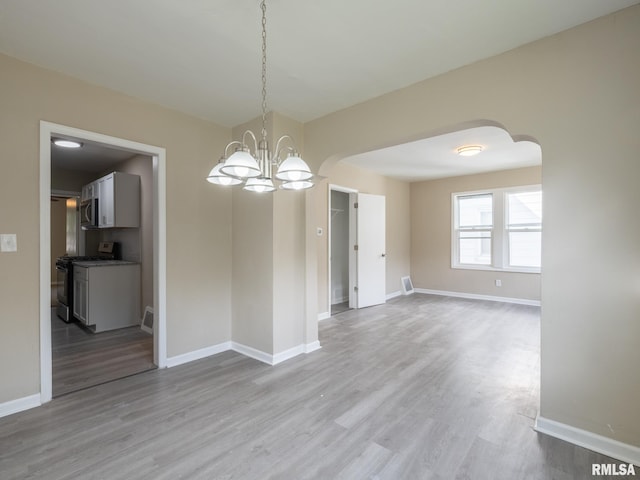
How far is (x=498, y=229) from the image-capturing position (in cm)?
606

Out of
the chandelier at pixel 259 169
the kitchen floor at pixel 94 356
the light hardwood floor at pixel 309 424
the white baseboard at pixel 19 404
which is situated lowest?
the light hardwood floor at pixel 309 424

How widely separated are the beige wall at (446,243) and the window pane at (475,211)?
225 mm

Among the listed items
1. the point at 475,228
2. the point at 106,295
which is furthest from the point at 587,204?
the point at 106,295

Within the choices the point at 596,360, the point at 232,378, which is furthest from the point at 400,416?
the point at 232,378

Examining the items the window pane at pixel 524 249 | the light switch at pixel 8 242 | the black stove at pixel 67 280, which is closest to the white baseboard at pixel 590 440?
the light switch at pixel 8 242

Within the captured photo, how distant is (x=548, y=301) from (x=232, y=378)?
2.66 meters

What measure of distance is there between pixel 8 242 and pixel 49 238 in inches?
9.2

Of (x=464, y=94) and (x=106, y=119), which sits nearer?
(x=464, y=94)

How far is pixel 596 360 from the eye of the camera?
6.15 feet

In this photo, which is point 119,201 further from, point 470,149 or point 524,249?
point 524,249

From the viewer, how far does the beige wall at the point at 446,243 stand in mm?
5828

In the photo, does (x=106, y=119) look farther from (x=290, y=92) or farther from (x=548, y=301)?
(x=548, y=301)

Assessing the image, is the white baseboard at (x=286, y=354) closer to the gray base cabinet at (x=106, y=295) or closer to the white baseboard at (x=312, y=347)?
the white baseboard at (x=312, y=347)

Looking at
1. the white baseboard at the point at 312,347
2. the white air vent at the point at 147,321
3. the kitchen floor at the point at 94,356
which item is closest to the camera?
the kitchen floor at the point at 94,356
